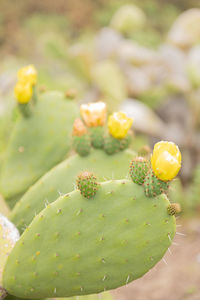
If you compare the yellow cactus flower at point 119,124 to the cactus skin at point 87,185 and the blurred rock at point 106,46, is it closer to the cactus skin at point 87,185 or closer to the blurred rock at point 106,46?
the cactus skin at point 87,185

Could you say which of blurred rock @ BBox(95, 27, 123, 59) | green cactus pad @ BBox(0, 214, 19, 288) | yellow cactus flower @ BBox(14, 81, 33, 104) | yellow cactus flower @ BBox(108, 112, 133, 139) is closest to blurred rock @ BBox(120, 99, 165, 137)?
blurred rock @ BBox(95, 27, 123, 59)

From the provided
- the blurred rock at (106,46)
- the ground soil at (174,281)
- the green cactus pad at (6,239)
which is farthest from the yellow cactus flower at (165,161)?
the blurred rock at (106,46)

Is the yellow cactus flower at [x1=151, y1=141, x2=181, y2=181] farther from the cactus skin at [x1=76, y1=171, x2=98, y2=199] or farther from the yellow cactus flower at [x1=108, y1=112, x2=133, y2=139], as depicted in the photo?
the yellow cactus flower at [x1=108, y1=112, x2=133, y2=139]

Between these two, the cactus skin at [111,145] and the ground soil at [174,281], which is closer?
the cactus skin at [111,145]

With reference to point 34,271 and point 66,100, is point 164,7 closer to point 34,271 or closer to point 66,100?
point 66,100

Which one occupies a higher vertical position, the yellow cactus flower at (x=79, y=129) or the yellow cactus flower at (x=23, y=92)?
the yellow cactus flower at (x=23, y=92)

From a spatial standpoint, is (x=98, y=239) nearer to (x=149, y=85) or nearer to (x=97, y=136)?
(x=97, y=136)

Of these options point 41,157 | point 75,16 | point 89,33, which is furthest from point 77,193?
point 75,16

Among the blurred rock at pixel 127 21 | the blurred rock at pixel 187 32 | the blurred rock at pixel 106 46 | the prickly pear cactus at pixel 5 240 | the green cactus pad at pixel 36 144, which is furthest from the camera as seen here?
the blurred rock at pixel 127 21
